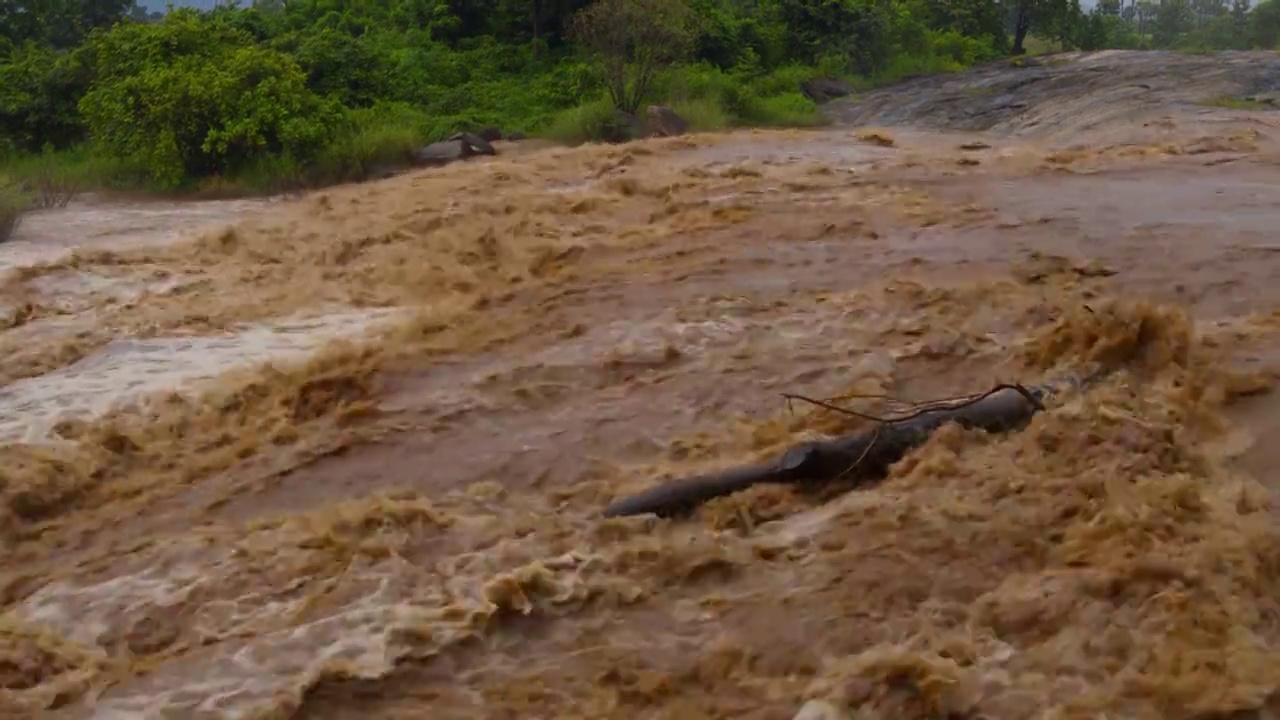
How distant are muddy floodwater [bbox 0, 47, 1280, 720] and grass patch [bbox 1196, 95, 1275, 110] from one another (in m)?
3.88

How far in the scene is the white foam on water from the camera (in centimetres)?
569

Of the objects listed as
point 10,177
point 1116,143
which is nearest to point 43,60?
point 10,177

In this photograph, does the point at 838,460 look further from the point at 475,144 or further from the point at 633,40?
the point at 633,40

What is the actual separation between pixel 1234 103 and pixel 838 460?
10583mm

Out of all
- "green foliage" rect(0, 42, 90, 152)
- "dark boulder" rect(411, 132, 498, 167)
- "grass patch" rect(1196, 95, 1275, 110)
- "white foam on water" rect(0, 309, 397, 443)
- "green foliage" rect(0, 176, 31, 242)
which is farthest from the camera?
"green foliage" rect(0, 42, 90, 152)

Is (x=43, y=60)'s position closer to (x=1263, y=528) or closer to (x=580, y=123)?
(x=580, y=123)

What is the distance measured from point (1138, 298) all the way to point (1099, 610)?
9.49ft

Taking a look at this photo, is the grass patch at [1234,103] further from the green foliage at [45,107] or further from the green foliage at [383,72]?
the green foliage at [45,107]

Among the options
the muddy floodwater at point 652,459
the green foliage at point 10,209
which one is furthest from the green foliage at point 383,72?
the muddy floodwater at point 652,459

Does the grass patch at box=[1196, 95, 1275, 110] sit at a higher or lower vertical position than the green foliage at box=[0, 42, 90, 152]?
lower

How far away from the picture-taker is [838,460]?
4.50m

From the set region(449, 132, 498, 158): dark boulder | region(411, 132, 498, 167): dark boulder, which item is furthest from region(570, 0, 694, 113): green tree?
region(411, 132, 498, 167): dark boulder

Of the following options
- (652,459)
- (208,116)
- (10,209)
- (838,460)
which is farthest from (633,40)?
(838,460)

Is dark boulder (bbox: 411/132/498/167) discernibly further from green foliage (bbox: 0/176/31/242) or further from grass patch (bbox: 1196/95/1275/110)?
grass patch (bbox: 1196/95/1275/110)
